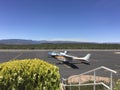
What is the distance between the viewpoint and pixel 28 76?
4.68 metres

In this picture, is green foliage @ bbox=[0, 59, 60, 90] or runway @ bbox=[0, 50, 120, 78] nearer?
green foliage @ bbox=[0, 59, 60, 90]

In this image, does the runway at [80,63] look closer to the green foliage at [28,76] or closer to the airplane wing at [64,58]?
the airplane wing at [64,58]

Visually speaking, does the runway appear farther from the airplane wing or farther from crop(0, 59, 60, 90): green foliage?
crop(0, 59, 60, 90): green foliage

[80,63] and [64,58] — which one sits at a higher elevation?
[64,58]

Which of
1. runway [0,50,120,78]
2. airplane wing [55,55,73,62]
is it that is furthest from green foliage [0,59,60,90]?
airplane wing [55,55,73,62]

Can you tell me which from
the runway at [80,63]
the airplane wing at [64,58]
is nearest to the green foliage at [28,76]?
the runway at [80,63]

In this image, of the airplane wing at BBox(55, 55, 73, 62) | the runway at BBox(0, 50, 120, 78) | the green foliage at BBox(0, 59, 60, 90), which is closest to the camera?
the green foliage at BBox(0, 59, 60, 90)

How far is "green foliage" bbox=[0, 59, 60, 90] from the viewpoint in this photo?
4.58 m

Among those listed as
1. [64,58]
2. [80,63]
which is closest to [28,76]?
[64,58]

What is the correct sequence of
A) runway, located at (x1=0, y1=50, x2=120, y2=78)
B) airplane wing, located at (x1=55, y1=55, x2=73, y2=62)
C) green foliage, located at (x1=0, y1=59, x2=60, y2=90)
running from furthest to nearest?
airplane wing, located at (x1=55, y1=55, x2=73, y2=62), runway, located at (x1=0, y1=50, x2=120, y2=78), green foliage, located at (x1=0, y1=59, x2=60, y2=90)

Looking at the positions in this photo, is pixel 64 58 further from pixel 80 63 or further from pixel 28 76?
pixel 28 76

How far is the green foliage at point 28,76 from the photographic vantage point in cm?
458

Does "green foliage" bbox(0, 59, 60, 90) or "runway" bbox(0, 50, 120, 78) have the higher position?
"green foliage" bbox(0, 59, 60, 90)

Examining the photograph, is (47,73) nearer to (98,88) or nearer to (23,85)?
(23,85)
